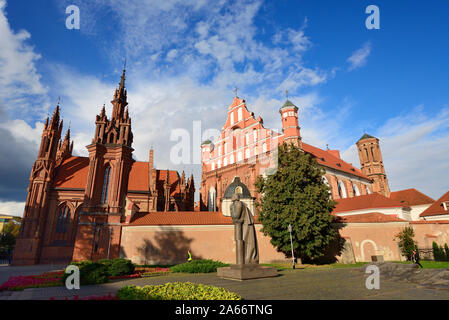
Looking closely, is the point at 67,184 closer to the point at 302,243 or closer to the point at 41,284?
the point at 41,284

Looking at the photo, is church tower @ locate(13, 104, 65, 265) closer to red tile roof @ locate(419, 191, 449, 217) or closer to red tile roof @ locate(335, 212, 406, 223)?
red tile roof @ locate(335, 212, 406, 223)

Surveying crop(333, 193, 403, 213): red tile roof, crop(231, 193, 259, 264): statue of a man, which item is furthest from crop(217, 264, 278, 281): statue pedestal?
crop(333, 193, 403, 213): red tile roof

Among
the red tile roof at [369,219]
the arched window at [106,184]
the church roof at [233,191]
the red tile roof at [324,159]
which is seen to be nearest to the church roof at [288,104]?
the red tile roof at [324,159]

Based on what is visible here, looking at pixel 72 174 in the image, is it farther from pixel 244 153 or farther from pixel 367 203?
pixel 367 203

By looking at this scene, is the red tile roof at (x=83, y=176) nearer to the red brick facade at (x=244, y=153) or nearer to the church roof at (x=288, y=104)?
the red brick facade at (x=244, y=153)

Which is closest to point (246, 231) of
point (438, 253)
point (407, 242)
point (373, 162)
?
point (407, 242)

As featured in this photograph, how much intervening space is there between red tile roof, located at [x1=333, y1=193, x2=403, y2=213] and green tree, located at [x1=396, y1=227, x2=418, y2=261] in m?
6.27

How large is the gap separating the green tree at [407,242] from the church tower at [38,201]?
43099 mm

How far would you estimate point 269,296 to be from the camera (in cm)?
743

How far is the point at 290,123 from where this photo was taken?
41938mm

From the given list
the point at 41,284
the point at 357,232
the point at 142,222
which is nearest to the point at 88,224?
the point at 142,222

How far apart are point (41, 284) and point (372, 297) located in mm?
14396

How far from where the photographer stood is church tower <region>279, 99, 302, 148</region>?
134 ft

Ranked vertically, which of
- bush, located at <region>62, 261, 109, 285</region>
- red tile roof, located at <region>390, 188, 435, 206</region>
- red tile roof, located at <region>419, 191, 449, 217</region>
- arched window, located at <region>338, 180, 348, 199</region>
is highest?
arched window, located at <region>338, 180, 348, 199</region>
